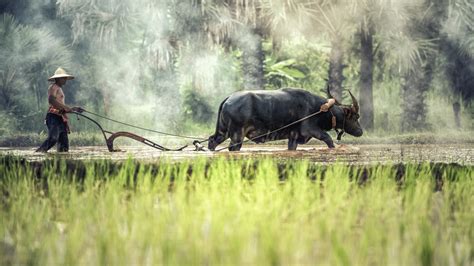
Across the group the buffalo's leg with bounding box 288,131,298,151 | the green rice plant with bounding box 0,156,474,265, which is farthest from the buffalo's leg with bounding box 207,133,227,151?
the green rice plant with bounding box 0,156,474,265

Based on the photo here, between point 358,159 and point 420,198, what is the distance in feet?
17.2

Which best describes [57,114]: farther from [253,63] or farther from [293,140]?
[253,63]

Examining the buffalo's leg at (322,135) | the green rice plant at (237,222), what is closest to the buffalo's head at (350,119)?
the buffalo's leg at (322,135)

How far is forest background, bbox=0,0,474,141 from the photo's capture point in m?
22.3

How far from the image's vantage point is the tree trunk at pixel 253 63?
893 inches

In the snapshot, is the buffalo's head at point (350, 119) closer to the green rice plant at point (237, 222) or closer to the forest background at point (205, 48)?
the green rice plant at point (237, 222)

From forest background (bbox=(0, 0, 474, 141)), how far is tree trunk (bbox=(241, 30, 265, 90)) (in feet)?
0.09

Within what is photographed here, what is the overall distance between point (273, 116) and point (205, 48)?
9.58 m

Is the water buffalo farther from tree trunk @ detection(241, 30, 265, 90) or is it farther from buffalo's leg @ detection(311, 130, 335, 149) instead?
tree trunk @ detection(241, 30, 265, 90)

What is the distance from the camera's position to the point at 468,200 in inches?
273

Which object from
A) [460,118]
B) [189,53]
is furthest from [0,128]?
[460,118]

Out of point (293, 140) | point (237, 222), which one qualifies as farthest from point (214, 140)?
point (237, 222)

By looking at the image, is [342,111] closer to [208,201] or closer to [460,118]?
[208,201]

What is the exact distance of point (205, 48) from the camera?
22.9m
